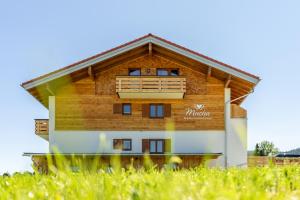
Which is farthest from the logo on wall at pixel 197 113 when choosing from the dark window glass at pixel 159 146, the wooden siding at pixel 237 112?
the dark window glass at pixel 159 146

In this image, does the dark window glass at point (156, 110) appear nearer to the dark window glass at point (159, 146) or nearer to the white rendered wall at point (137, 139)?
the white rendered wall at point (137, 139)

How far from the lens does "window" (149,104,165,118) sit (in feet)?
92.4

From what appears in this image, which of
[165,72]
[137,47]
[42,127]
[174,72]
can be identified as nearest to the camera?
[137,47]

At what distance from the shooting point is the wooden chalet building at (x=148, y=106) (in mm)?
27031

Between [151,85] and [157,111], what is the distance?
80.7 inches

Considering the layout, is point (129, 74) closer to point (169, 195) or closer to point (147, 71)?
point (147, 71)

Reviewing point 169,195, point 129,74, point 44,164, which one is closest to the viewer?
point 169,195

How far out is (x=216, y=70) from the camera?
91.7 feet

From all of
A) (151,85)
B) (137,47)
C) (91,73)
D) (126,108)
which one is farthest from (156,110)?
(91,73)

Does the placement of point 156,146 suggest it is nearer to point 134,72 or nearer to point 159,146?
point 159,146

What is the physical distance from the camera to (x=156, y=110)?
28.3 m

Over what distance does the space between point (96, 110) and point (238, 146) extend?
8.70 m

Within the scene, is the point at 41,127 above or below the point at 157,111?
below

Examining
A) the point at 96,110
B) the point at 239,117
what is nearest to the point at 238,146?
the point at 239,117
